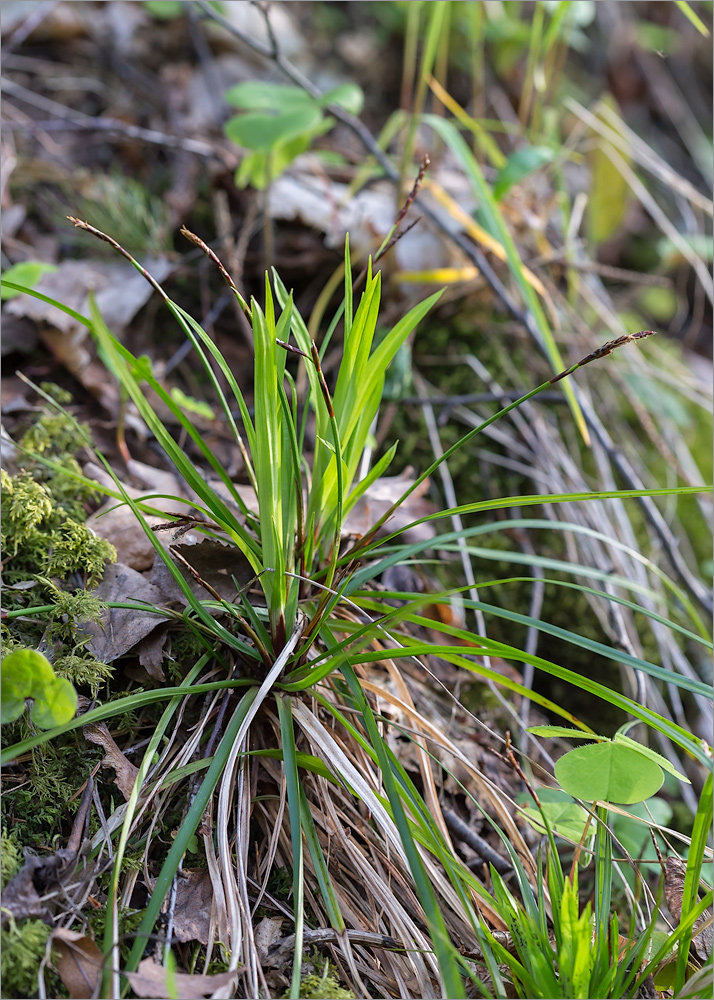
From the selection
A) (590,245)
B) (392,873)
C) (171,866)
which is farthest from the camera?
(590,245)

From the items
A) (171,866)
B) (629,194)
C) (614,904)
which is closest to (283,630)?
(171,866)

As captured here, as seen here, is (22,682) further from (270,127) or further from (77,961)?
(270,127)

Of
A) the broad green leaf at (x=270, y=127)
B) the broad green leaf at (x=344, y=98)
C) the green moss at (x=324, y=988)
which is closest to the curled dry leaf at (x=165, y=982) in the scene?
the green moss at (x=324, y=988)

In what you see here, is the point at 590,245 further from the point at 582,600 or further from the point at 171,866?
the point at 171,866

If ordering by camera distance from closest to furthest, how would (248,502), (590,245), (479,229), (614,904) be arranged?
(614,904)
(248,502)
(479,229)
(590,245)

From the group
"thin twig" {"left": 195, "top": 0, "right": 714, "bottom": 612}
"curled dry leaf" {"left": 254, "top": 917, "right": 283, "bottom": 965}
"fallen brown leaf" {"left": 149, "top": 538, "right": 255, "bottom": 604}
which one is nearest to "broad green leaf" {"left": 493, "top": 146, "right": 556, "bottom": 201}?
"thin twig" {"left": 195, "top": 0, "right": 714, "bottom": 612}

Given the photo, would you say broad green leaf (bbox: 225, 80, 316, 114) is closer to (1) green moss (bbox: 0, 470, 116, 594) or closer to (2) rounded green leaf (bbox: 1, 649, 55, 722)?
(1) green moss (bbox: 0, 470, 116, 594)

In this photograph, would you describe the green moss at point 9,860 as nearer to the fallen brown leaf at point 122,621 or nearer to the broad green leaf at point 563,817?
the fallen brown leaf at point 122,621
